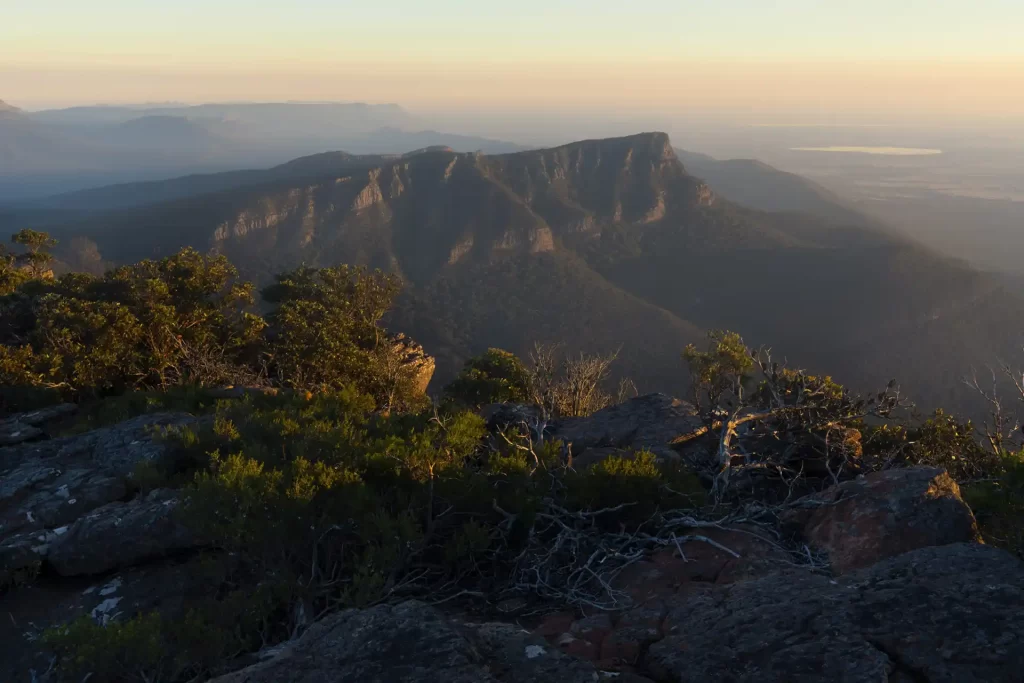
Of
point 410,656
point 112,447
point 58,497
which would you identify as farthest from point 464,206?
point 410,656

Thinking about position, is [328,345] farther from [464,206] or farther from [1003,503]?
[464,206]

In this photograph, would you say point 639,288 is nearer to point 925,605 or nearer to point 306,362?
point 306,362

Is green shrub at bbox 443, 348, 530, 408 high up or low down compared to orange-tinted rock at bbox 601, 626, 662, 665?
down

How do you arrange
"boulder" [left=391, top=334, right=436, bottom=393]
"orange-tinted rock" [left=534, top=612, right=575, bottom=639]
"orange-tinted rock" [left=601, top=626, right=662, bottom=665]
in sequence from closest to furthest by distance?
1. "orange-tinted rock" [left=601, top=626, right=662, bottom=665]
2. "orange-tinted rock" [left=534, top=612, right=575, bottom=639]
3. "boulder" [left=391, top=334, right=436, bottom=393]

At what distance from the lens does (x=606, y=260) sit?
345 feet

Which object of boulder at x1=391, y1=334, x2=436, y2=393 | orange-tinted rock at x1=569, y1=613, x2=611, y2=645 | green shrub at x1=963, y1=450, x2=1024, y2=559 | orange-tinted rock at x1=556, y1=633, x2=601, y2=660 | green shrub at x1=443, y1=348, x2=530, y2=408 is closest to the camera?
orange-tinted rock at x1=556, y1=633, x2=601, y2=660

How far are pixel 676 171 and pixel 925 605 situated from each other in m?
127

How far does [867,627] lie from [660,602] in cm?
139

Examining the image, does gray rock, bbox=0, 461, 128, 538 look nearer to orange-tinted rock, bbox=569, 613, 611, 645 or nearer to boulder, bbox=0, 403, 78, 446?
boulder, bbox=0, 403, 78, 446

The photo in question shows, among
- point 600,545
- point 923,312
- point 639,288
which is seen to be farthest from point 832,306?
point 600,545

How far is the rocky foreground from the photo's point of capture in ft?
10.5

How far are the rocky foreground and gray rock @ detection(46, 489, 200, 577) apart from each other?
0.05 feet

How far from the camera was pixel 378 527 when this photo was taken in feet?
17.8

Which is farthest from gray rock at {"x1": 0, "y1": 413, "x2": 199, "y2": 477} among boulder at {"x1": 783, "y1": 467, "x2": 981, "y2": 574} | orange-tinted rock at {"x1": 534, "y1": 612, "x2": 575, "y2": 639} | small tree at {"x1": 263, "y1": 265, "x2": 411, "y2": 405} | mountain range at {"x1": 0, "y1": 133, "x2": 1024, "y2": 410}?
mountain range at {"x1": 0, "y1": 133, "x2": 1024, "y2": 410}
